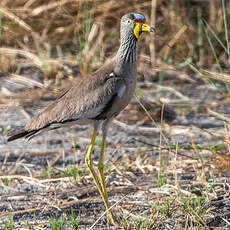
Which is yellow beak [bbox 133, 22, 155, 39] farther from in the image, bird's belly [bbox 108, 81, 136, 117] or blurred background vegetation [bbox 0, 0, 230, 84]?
blurred background vegetation [bbox 0, 0, 230, 84]

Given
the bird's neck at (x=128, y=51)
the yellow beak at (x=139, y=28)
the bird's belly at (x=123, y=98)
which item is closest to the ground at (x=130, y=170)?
the bird's belly at (x=123, y=98)

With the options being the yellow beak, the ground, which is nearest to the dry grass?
the ground

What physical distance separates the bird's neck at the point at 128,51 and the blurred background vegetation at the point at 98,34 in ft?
8.81

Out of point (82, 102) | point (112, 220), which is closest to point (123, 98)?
point (82, 102)

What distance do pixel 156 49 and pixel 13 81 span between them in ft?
6.33

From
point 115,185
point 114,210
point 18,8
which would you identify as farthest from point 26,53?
point 114,210

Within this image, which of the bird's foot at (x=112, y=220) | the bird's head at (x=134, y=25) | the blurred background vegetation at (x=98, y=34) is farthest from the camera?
the blurred background vegetation at (x=98, y=34)

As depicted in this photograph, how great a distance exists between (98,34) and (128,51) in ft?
12.2

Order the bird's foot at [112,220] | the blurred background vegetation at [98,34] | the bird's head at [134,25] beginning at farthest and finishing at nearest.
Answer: the blurred background vegetation at [98,34] → the bird's head at [134,25] → the bird's foot at [112,220]

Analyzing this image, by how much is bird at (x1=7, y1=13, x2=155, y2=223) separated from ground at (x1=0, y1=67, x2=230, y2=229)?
285 millimetres

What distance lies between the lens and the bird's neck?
10.1ft

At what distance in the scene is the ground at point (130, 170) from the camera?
2.96m

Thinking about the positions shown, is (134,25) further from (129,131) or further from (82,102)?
(129,131)

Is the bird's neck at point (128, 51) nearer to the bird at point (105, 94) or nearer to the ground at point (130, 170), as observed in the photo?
the bird at point (105, 94)
